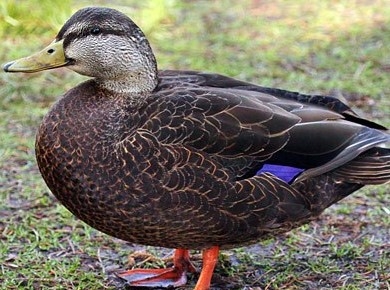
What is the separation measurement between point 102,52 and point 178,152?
55 centimetres

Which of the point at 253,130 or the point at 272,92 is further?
the point at 272,92

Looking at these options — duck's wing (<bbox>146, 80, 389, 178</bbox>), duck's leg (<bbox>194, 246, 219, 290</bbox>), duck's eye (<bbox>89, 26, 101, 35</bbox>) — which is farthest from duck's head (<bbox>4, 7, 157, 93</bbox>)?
duck's leg (<bbox>194, 246, 219, 290</bbox>)

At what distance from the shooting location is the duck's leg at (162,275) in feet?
12.5

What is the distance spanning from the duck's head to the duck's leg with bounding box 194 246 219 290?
2.41 feet

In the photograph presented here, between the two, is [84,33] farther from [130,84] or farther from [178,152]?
[178,152]

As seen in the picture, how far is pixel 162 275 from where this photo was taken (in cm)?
384

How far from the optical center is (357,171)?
374 centimetres

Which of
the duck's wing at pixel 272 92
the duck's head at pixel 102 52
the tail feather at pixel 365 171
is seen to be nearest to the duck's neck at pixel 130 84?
the duck's head at pixel 102 52

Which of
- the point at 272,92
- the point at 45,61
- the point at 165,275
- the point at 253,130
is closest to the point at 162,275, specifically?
the point at 165,275

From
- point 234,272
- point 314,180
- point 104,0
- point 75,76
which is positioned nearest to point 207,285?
point 234,272

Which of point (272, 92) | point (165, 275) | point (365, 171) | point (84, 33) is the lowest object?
point (165, 275)

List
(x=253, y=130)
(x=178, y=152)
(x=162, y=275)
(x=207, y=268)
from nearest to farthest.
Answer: (x=178, y=152)
(x=253, y=130)
(x=207, y=268)
(x=162, y=275)

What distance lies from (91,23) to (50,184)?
69 cm

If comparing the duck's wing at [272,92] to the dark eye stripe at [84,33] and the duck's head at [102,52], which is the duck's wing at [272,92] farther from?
the dark eye stripe at [84,33]
